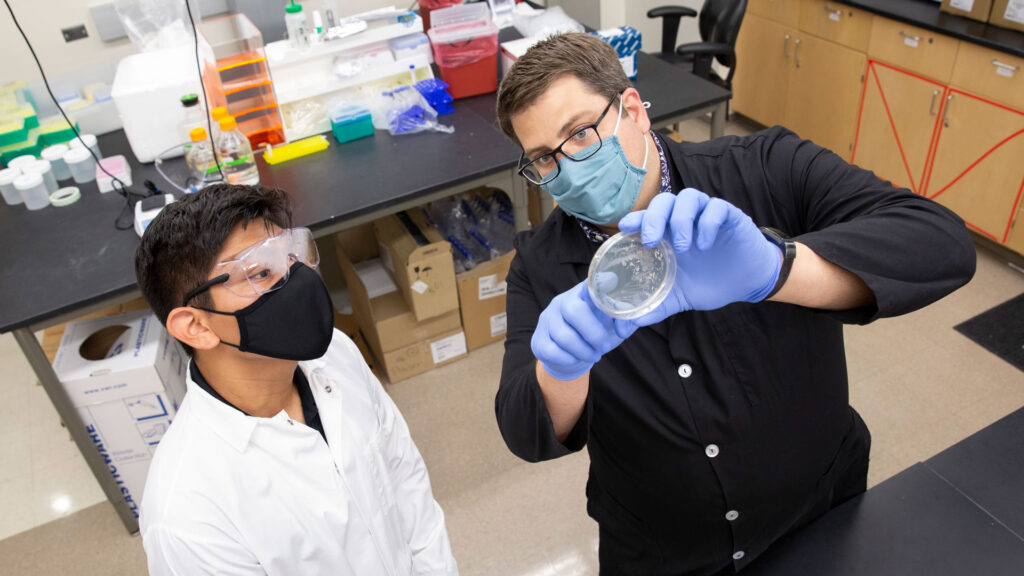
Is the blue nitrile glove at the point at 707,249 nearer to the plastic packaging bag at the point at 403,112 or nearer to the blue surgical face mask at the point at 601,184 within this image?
the blue surgical face mask at the point at 601,184

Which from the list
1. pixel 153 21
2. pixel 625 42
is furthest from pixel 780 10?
pixel 153 21

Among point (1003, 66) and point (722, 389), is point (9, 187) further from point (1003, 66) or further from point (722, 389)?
point (1003, 66)

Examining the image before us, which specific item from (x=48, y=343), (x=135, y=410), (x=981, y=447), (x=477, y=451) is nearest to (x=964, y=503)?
(x=981, y=447)

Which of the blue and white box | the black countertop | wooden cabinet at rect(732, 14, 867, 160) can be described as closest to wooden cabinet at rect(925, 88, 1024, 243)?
the black countertop

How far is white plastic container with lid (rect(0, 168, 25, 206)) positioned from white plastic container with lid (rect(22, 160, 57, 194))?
0.12 feet

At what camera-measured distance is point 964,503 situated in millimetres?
1276

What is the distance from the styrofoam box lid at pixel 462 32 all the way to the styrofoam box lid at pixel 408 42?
0.05 metres

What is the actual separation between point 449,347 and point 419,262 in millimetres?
476

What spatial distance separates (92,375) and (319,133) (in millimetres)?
1227

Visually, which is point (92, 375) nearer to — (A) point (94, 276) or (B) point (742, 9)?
(A) point (94, 276)

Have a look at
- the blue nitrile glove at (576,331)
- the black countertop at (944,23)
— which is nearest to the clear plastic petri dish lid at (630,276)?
the blue nitrile glove at (576,331)

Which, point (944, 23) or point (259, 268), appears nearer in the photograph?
point (259, 268)

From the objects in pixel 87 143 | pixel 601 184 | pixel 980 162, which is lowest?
pixel 980 162

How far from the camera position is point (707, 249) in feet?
3.04
